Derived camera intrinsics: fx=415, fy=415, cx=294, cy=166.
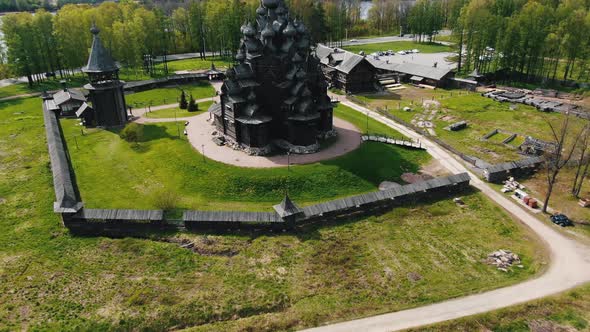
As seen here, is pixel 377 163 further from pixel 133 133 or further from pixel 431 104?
pixel 133 133

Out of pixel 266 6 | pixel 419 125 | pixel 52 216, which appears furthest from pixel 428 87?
pixel 52 216

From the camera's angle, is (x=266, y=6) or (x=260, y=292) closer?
(x=260, y=292)

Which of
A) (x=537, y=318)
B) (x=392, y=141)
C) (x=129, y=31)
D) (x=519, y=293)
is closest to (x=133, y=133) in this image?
→ (x=392, y=141)

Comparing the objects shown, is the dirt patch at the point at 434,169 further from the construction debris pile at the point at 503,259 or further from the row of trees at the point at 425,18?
the row of trees at the point at 425,18

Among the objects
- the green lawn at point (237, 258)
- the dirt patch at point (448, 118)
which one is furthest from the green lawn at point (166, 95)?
the dirt patch at point (448, 118)

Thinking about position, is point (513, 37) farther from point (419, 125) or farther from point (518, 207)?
point (518, 207)

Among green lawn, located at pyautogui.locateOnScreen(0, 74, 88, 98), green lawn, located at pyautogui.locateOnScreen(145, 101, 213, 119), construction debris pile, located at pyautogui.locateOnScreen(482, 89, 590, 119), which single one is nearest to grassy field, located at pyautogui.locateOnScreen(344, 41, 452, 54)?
construction debris pile, located at pyautogui.locateOnScreen(482, 89, 590, 119)
